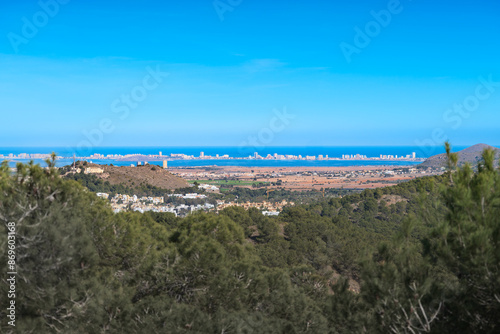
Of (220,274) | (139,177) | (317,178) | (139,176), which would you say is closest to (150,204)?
(139,177)

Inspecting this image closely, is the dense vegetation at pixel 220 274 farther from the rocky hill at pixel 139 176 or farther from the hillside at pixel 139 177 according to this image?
the rocky hill at pixel 139 176

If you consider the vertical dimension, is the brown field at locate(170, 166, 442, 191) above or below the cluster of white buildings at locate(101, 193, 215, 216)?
below

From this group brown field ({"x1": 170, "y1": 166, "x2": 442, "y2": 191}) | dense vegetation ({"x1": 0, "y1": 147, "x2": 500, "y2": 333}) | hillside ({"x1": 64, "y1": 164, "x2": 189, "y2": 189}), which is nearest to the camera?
dense vegetation ({"x1": 0, "y1": 147, "x2": 500, "y2": 333})

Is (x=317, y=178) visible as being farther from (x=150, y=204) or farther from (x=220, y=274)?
(x=220, y=274)

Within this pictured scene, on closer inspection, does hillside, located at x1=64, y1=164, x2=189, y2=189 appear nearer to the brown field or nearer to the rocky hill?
the rocky hill

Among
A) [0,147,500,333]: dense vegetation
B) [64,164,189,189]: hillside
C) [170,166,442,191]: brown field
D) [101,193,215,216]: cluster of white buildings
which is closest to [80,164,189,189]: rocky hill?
[64,164,189,189]: hillside

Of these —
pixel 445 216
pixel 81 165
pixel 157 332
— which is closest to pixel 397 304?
pixel 445 216

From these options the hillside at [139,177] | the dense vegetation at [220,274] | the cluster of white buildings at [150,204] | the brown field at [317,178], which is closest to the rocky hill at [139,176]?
the hillside at [139,177]
